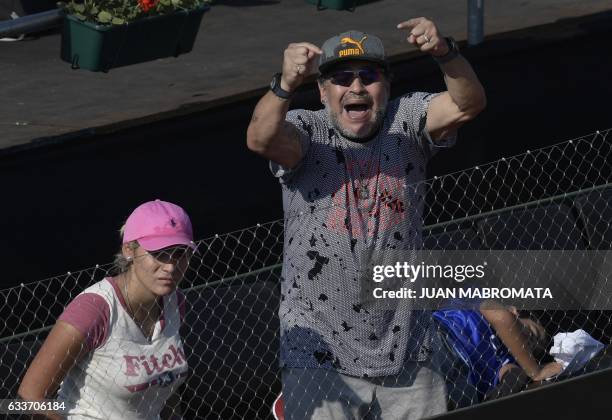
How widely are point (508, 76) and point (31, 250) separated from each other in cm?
521

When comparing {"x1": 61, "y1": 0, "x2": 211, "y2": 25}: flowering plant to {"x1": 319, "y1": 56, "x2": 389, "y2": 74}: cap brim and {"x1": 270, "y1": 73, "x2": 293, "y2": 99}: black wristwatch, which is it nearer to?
{"x1": 319, "y1": 56, "x2": 389, "y2": 74}: cap brim

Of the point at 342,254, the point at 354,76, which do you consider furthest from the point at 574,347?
the point at 354,76

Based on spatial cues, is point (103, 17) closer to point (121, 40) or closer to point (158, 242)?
point (121, 40)

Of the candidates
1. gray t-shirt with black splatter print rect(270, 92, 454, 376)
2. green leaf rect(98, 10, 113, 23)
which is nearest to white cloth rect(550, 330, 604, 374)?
gray t-shirt with black splatter print rect(270, 92, 454, 376)

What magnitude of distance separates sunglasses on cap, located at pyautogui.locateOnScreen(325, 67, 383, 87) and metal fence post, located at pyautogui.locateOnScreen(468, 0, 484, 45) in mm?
7522

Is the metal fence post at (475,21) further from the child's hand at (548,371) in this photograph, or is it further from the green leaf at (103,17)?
the child's hand at (548,371)

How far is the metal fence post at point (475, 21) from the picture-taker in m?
12.6

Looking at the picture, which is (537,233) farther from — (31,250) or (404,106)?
(31,250)

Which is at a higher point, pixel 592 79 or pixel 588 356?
pixel 588 356

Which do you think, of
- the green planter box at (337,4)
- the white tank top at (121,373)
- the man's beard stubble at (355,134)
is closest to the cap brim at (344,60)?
the man's beard stubble at (355,134)

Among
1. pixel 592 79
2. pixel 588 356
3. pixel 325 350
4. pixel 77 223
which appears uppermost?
pixel 325 350

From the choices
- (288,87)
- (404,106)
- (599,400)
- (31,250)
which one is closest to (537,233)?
(599,400)

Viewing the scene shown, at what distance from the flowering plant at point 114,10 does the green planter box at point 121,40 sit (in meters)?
0.03

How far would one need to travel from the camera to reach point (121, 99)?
41.1 ft
